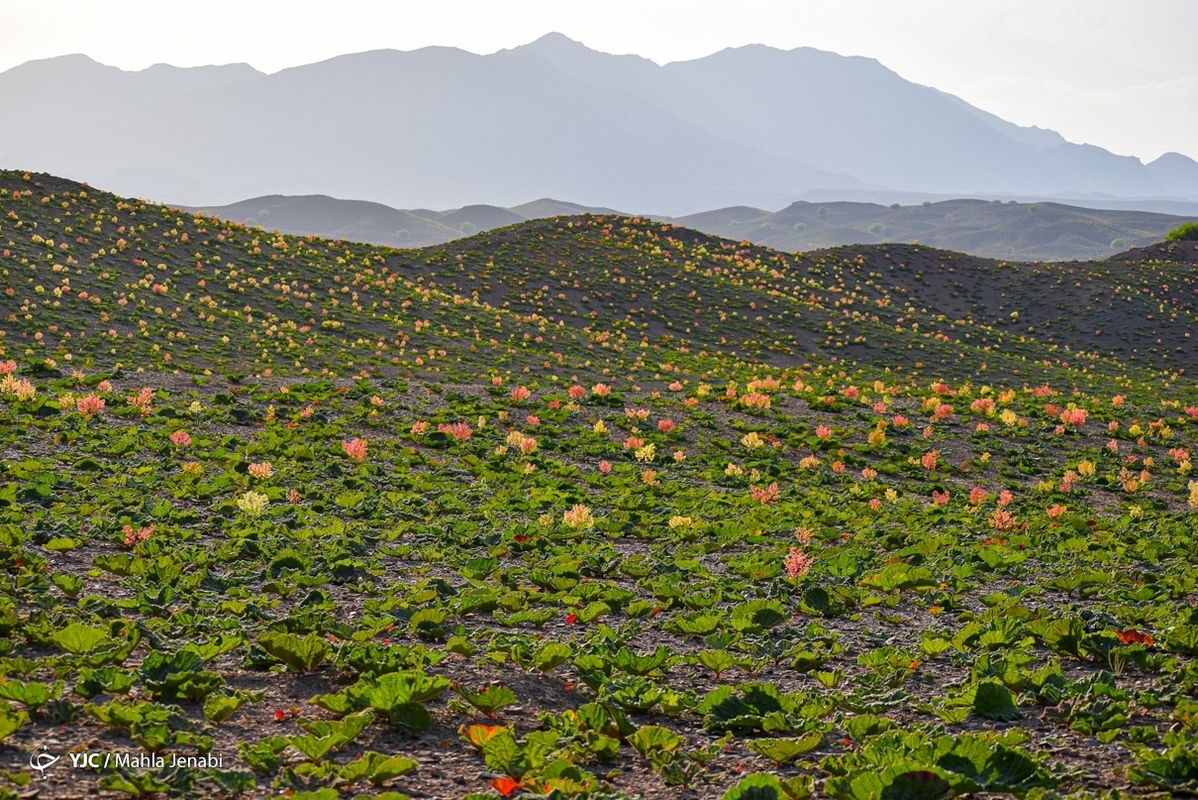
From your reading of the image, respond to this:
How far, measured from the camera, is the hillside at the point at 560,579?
507 cm

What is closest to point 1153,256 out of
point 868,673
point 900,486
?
point 900,486

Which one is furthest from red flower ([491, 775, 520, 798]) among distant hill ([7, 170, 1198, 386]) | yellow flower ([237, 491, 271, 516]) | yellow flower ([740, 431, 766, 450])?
distant hill ([7, 170, 1198, 386])

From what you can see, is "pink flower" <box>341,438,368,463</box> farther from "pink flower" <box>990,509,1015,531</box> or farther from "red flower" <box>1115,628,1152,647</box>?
"red flower" <box>1115,628,1152,647</box>

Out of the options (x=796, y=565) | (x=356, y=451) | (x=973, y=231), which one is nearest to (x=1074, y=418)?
(x=796, y=565)

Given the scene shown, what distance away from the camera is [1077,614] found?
26.5ft

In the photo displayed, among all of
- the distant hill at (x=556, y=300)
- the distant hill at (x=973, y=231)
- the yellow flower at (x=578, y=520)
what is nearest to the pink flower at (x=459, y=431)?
the yellow flower at (x=578, y=520)

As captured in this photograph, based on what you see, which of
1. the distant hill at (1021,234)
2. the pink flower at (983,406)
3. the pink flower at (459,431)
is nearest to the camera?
the pink flower at (459,431)

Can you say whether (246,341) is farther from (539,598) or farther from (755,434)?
(539,598)

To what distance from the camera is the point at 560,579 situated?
29.4 ft

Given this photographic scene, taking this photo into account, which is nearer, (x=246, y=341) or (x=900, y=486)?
(x=900, y=486)

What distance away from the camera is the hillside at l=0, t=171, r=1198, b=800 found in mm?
5070

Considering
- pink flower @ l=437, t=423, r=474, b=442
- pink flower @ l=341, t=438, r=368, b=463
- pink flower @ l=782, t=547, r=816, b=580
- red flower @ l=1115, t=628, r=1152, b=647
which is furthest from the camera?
pink flower @ l=437, t=423, r=474, b=442

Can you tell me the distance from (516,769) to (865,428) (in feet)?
57.9

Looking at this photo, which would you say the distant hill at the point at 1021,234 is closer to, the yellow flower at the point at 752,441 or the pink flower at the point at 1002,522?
the yellow flower at the point at 752,441
